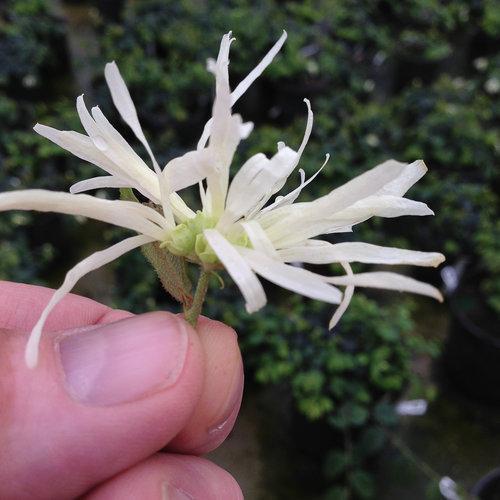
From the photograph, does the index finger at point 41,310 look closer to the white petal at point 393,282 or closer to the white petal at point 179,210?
the white petal at point 179,210

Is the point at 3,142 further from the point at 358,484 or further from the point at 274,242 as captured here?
the point at 274,242

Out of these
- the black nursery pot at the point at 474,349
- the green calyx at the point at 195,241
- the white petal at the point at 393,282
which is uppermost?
the green calyx at the point at 195,241

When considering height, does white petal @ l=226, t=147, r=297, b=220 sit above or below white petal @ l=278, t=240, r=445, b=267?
above

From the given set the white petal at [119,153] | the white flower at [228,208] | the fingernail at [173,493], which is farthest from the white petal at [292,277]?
the fingernail at [173,493]

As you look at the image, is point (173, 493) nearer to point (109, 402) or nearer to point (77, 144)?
point (109, 402)

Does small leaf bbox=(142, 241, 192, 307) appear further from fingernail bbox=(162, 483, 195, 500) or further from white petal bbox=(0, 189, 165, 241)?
fingernail bbox=(162, 483, 195, 500)

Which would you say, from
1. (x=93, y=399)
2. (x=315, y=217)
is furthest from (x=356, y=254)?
(x=93, y=399)

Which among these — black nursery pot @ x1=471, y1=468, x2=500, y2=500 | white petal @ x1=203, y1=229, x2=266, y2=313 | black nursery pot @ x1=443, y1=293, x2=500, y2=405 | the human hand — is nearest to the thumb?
the human hand
